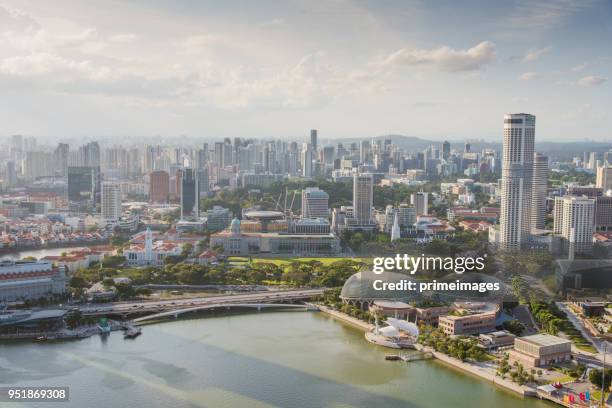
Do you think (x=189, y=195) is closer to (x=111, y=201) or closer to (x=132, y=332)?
(x=111, y=201)

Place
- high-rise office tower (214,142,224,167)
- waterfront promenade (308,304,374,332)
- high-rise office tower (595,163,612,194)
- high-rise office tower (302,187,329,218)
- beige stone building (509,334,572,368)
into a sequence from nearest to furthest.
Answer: beige stone building (509,334,572,368), waterfront promenade (308,304,374,332), high-rise office tower (302,187,329,218), high-rise office tower (595,163,612,194), high-rise office tower (214,142,224,167)

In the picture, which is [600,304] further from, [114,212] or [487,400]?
[114,212]

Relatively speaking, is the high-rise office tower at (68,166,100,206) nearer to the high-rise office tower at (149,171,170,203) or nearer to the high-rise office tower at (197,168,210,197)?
the high-rise office tower at (149,171,170,203)

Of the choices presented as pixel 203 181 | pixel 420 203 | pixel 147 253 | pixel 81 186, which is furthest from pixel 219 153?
pixel 147 253

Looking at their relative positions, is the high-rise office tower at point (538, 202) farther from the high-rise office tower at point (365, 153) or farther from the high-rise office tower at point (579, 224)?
the high-rise office tower at point (365, 153)

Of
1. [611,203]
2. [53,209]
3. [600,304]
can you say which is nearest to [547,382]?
[600,304]

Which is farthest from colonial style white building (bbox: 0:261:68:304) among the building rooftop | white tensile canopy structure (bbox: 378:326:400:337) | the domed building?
the building rooftop
